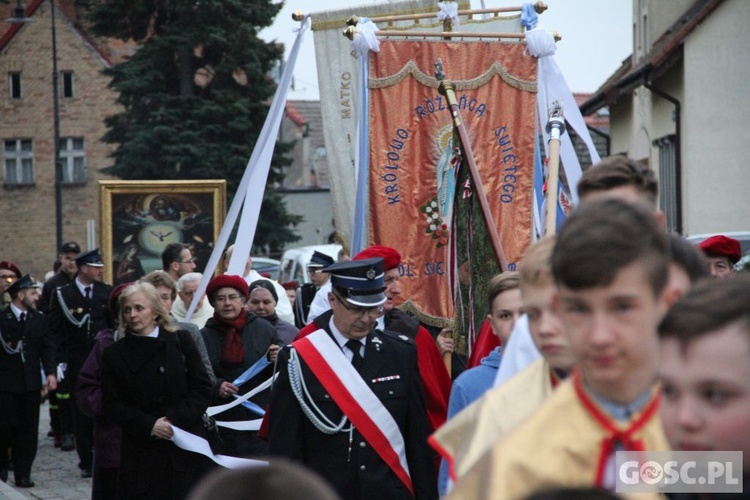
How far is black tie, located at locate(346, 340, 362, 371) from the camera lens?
5.89 meters

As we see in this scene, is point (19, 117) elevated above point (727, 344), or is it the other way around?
point (19, 117)

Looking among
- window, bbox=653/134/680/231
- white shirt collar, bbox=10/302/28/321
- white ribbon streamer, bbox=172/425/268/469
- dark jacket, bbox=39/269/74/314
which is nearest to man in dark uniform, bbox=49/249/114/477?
white shirt collar, bbox=10/302/28/321

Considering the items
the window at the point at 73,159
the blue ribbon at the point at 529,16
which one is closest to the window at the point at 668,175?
the blue ribbon at the point at 529,16

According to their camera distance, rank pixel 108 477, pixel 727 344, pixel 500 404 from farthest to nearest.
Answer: pixel 108 477, pixel 500 404, pixel 727 344

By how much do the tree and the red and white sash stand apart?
1163 inches

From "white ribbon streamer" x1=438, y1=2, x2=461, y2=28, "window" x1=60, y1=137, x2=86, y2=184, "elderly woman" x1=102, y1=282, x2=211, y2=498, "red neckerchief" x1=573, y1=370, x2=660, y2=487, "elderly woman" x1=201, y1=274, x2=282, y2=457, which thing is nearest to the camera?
"red neckerchief" x1=573, y1=370, x2=660, y2=487

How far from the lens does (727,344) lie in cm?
220

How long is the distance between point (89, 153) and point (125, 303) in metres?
47.8

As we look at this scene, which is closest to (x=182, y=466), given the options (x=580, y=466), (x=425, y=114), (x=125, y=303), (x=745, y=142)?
(x=125, y=303)

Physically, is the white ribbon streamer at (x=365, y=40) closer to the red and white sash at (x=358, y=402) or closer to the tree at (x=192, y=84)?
the red and white sash at (x=358, y=402)

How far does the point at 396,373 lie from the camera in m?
5.91

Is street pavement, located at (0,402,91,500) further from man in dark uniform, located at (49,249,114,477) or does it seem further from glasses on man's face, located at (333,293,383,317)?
glasses on man's face, located at (333,293,383,317)

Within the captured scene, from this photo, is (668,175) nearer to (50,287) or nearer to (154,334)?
(50,287)

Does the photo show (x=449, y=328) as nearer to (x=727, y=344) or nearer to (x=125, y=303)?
(x=125, y=303)
